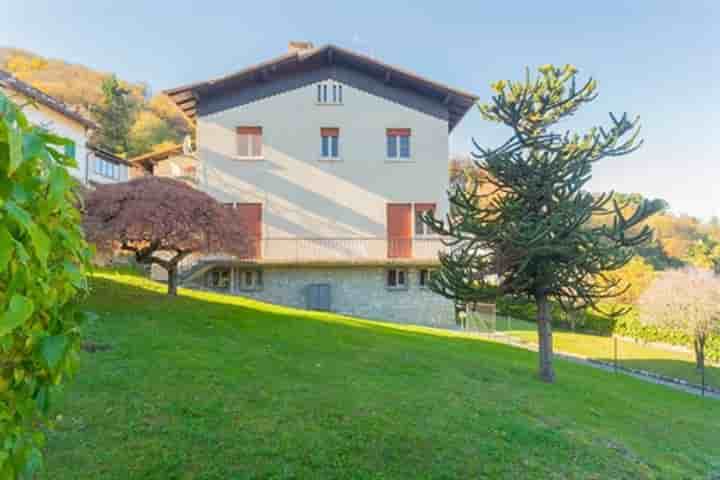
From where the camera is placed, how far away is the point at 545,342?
32.4 ft

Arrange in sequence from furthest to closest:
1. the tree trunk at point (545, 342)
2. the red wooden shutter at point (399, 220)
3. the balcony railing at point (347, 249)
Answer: the red wooden shutter at point (399, 220)
the balcony railing at point (347, 249)
the tree trunk at point (545, 342)

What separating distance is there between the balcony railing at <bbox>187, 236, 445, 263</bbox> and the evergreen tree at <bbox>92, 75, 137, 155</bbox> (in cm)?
2762

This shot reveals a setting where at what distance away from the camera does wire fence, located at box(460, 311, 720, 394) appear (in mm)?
16188

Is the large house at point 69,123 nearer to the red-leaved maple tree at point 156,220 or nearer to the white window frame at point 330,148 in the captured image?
the red-leaved maple tree at point 156,220

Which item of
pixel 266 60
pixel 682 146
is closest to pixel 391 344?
pixel 266 60

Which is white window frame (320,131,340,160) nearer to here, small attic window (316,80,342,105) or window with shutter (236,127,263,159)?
small attic window (316,80,342,105)

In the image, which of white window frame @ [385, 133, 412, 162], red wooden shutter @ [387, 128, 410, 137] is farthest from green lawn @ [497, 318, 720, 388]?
red wooden shutter @ [387, 128, 410, 137]

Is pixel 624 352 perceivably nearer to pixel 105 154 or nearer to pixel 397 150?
pixel 397 150

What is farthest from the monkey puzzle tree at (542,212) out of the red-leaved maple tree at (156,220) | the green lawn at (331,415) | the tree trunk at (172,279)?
the tree trunk at (172,279)

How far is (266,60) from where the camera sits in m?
18.9

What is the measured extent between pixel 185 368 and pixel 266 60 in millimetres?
15902

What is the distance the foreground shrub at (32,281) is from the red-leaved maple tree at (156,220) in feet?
30.1

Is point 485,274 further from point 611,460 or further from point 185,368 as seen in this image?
point 185,368

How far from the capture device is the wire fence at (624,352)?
1619 centimetres
